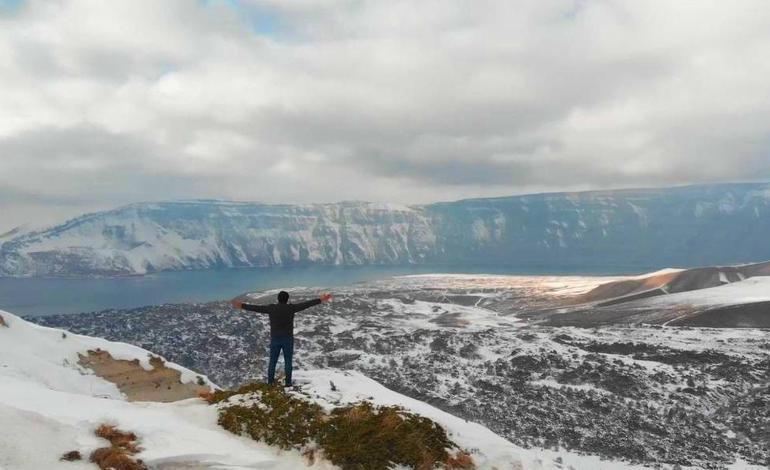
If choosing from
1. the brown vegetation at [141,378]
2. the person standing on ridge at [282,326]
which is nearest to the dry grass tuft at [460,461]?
the person standing on ridge at [282,326]

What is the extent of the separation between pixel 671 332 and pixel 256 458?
84.2m

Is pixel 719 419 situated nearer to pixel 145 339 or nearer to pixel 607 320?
pixel 607 320

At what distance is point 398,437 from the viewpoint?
10.4 metres

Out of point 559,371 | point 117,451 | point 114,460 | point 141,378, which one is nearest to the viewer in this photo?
point 114,460

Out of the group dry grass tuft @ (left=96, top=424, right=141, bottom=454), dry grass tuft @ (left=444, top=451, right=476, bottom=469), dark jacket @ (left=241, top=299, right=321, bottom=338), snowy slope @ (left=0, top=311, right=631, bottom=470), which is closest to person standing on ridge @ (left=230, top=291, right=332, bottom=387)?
dark jacket @ (left=241, top=299, right=321, bottom=338)

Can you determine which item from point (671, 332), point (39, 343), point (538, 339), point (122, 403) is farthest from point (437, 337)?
point (122, 403)

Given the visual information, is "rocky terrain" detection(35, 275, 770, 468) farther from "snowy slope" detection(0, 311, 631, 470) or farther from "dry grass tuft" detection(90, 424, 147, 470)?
"dry grass tuft" detection(90, 424, 147, 470)

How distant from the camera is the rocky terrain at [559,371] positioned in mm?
41938

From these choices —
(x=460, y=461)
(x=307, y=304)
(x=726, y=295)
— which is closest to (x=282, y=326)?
(x=307, y=304)

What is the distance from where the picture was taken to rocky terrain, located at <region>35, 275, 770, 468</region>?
4194cm

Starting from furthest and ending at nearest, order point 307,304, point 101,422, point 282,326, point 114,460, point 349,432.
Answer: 1. point 307,304
2. point 282,326
3. point 349,432
4. point 101,422
5. point 114,460

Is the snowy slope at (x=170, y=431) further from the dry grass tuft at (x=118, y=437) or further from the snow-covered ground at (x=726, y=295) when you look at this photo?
the snow-covered ground at (x=726, y=295)

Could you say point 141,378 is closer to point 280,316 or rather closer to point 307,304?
point 307,304

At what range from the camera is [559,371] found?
59031 mm
